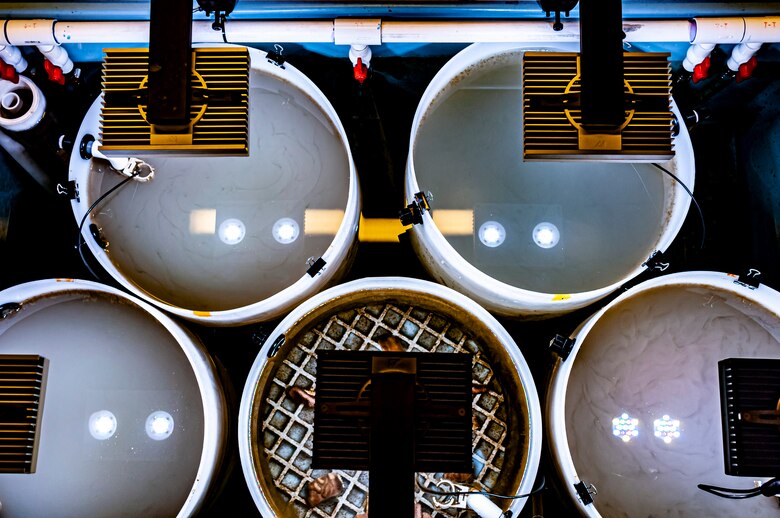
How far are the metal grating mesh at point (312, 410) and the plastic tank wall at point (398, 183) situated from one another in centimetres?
27

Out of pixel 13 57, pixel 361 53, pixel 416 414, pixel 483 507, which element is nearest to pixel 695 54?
pixel 361 53

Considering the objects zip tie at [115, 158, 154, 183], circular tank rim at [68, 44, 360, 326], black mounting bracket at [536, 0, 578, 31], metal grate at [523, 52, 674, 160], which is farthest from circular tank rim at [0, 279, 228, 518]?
black mounting bracket at [536, 0, 578, 31]

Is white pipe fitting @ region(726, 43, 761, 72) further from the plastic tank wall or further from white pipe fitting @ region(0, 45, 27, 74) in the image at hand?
white pipe fitting @ region(0, 45, 27, 74)

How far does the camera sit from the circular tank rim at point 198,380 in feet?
8.83

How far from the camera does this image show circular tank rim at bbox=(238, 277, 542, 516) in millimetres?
2723

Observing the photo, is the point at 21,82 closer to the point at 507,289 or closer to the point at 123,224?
the point at 123,224

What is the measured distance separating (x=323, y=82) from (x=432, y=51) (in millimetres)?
644

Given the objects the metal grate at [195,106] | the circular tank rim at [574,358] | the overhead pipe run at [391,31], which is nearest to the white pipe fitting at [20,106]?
the overhead pipe run at [391,31]

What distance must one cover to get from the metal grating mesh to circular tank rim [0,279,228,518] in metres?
0.25

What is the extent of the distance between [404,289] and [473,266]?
34 cm

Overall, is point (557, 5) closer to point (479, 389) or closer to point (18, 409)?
point (479, 389)

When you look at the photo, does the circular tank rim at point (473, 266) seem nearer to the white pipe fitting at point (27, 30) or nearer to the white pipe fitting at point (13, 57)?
the white pipe fitting at point (27, 30)

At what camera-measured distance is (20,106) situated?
10.2 feet

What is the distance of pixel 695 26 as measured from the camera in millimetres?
2719
